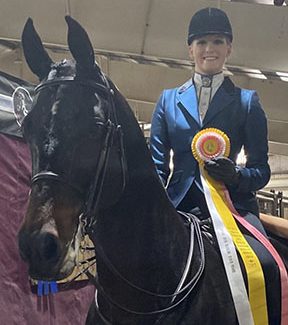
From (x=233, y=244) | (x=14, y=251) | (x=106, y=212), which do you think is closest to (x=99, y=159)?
(x=106, y=212)

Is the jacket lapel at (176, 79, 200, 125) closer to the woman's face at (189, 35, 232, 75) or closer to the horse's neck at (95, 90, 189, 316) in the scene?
the woman's face at (189, 35, 232, 75)

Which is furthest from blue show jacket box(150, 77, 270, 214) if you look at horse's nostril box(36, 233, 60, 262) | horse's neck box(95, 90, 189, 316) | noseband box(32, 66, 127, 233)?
horse's nostril box(36, 233, 60, 262)

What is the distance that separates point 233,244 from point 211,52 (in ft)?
2.52

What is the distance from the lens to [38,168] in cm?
150

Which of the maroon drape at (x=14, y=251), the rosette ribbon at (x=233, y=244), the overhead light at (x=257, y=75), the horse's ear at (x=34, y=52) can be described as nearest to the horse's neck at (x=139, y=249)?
the rosette ribbon at (x=233, y=244)

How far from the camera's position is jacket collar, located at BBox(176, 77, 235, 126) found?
217 cm

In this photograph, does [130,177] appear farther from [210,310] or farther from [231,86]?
[231,86]

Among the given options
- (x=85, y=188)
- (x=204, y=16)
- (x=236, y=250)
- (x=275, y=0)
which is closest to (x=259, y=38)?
(x=275, y=0)

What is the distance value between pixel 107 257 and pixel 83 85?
501 mm

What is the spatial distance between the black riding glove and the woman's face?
40 cm

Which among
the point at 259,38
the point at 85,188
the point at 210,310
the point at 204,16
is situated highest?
the point at 259,38

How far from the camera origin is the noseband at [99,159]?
1.48 metres

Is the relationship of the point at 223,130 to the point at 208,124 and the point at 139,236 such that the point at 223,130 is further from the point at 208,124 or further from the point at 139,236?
the point at 139,236

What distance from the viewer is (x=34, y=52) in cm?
174
